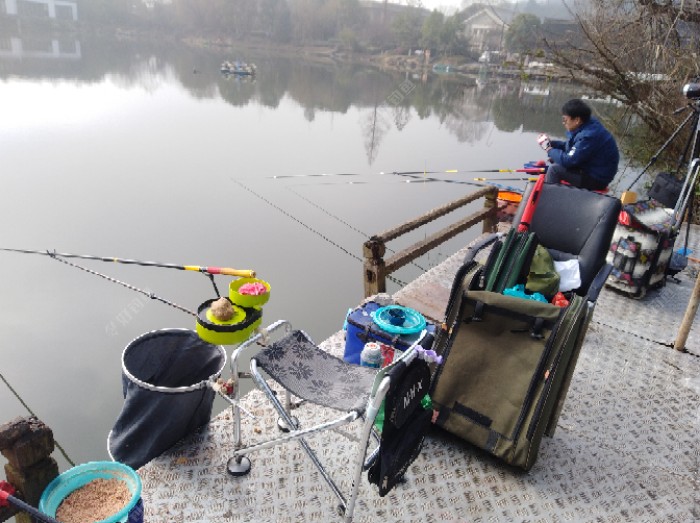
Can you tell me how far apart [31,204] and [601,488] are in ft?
33.4

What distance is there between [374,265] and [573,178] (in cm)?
194

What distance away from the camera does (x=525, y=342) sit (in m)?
2.45

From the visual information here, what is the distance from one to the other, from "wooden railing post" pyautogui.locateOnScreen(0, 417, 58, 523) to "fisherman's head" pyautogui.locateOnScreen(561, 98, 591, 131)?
4113mm

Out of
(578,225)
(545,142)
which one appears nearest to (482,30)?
(545,142)

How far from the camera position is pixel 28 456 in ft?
5.77

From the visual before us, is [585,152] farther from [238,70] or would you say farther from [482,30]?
[482,30]

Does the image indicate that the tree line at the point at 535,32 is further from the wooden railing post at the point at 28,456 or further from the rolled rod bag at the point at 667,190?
the wooden railing post at the point at 28,456

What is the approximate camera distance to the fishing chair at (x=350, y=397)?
1.94 meters

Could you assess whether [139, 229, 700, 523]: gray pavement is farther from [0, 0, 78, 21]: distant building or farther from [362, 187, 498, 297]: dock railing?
[0, 0, 78, 21]: distant building

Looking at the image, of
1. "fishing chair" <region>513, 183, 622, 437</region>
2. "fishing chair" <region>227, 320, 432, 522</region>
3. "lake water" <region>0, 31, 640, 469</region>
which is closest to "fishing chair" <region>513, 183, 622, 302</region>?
"fishing chair" <region>513, 183, 622, 437</region>

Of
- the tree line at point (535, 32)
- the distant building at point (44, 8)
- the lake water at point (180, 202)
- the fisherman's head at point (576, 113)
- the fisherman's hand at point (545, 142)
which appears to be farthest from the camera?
the distant building at point (44, 8)

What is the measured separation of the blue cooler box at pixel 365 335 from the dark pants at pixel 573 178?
90.6 inches

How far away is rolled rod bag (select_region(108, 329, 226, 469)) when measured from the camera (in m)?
2.41

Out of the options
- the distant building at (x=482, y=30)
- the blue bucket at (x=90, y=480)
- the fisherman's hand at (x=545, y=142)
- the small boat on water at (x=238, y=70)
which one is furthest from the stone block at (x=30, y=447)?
the distant building at (x=482, y=30)
